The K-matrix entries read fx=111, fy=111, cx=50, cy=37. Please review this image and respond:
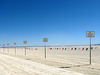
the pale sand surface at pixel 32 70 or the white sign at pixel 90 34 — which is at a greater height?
the white sign at pixel 90 34

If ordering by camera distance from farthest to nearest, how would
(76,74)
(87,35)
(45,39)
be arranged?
(45,39) < (87,35) < (76,74)

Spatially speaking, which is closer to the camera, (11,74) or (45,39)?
(11,74)

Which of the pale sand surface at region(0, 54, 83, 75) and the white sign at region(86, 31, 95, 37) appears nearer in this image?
the pale sand surface at region(0, 54, 83, 75)

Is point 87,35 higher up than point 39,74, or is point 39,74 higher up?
point 87,35

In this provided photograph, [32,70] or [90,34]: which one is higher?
[90,34]

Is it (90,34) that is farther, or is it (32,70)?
(90,34)

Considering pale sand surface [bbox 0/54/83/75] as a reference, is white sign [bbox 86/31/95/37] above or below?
above

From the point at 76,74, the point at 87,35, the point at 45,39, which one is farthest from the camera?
the point at 45,39

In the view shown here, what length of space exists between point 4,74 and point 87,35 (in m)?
7.60

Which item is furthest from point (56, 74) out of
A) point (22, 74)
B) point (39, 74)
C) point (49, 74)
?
point (22, 74)

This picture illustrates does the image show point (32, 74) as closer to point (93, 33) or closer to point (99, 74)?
point (99, 74)

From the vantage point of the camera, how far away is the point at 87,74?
21.8ft

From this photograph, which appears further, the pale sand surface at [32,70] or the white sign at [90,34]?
the white sign at [90,34]

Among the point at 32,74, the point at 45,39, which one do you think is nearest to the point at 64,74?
the point at 32,74
